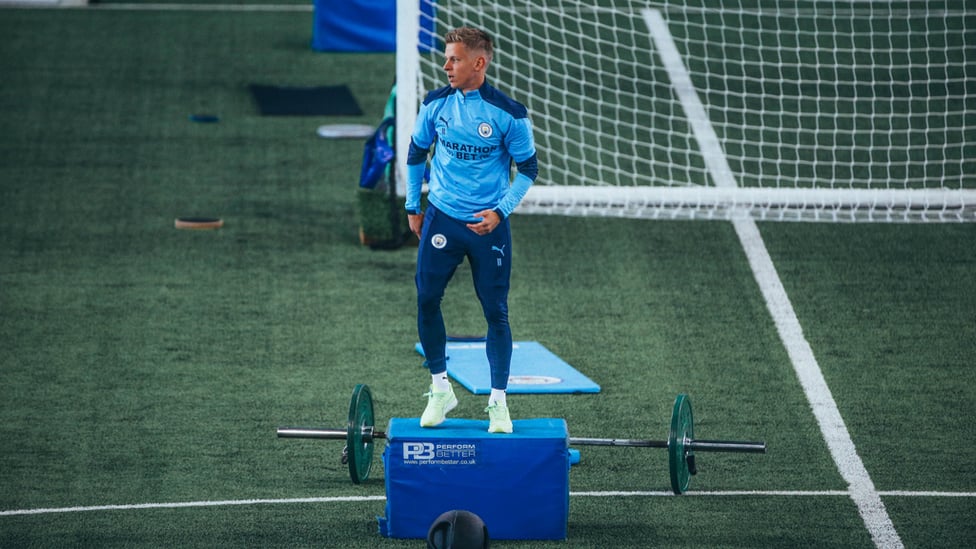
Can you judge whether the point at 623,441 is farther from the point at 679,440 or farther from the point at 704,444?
the point at 704,444

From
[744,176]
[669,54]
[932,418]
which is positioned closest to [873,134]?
[744,176]

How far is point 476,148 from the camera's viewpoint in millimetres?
6555

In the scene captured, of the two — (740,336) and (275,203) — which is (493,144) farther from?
(275,203)

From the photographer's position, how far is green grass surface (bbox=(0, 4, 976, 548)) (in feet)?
23.3

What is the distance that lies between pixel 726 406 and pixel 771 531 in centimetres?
157

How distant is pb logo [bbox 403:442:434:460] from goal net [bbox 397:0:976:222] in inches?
163

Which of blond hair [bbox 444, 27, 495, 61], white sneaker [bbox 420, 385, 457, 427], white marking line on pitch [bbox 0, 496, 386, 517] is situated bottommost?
white marking line on pitch [bbox 0, 496, 386, 517]

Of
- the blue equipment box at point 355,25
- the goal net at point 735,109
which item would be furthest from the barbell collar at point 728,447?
the blue equipment box at point 355,25

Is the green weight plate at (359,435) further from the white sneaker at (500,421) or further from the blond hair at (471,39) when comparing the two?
the blond hair at (471,39)

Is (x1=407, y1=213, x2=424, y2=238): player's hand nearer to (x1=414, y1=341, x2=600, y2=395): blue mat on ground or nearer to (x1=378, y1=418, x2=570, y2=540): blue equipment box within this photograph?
(x1=378, y1=418, x2=570, y2=540): blue equipment box

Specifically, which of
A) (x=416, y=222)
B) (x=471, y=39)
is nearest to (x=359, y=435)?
(x=416, y=222)

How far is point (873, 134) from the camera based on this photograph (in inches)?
507

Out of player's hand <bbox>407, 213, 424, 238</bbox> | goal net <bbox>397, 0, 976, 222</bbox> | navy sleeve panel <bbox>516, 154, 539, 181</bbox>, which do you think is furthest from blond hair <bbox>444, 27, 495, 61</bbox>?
goal net <bbox>397, 0, 976, 222</bbox>

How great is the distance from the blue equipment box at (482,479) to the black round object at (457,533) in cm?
51
